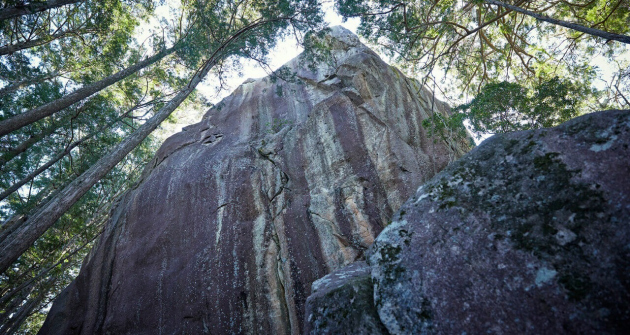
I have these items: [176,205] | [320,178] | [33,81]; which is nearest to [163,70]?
[33,81]

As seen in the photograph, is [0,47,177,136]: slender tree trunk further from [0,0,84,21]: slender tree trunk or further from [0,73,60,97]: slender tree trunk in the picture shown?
[0,73,60,97]: slender tree trunk

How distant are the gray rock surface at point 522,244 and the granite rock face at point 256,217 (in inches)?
159

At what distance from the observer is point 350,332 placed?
318 cm

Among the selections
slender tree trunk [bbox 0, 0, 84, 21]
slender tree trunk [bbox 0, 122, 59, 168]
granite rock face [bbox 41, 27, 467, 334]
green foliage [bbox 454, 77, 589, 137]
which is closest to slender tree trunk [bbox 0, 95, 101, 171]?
slender tree trunk [bbox 0, 122, 59, 168]

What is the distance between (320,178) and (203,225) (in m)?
3.87

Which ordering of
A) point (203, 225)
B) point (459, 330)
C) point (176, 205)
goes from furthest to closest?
point (176, 205) → point (203, 225) → point (459, 330)

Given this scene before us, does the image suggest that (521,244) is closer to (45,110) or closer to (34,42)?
(45,110)

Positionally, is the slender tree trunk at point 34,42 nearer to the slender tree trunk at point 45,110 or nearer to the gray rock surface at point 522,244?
the slender tree trunk at point 45,110

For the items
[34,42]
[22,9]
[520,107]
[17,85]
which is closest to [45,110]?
[22,9]

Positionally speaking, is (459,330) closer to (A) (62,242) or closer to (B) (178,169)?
(B) (178,169)

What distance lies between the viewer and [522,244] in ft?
9.14

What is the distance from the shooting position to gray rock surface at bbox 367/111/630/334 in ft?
7.73

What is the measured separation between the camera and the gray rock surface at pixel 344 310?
3.18 meters

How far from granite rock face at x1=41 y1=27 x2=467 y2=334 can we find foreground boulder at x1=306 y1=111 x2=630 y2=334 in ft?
13.0
